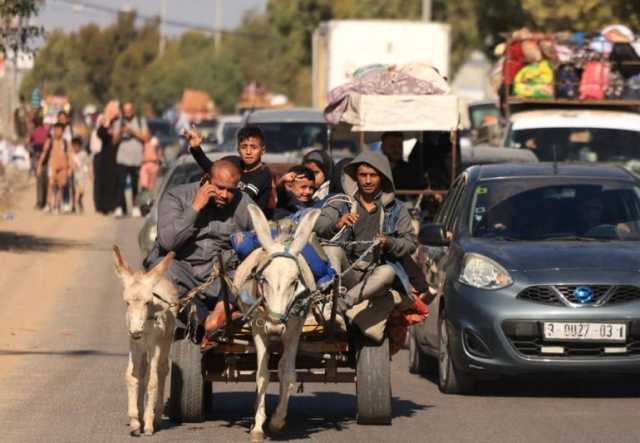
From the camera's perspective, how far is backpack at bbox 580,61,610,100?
25000 mm

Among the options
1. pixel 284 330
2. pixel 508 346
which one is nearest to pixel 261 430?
pixel 284 330

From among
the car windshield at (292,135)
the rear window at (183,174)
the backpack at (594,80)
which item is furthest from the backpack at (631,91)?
the rear window at (183,174)

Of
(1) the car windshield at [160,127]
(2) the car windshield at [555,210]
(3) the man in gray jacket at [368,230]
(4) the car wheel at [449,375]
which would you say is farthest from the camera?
(1) the car windshield at [160,127]

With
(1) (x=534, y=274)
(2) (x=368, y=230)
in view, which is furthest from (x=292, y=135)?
(2) (x=368, y=230)

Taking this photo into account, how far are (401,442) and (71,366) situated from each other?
190 inches

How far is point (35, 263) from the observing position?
24719mm

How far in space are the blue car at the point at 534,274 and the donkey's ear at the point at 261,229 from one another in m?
3.05

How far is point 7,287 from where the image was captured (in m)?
21.6

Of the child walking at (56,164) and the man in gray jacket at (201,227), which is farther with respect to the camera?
the child walking at (56,164)

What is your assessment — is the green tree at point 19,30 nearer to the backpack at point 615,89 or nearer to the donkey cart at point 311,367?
the backpack at point 615,89

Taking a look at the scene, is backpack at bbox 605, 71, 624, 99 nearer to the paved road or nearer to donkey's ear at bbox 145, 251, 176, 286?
the paved road

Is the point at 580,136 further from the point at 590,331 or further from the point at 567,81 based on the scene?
the point at 590,331

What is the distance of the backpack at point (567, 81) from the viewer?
2516 centimetres

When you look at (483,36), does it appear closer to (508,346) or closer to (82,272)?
(82,272)
